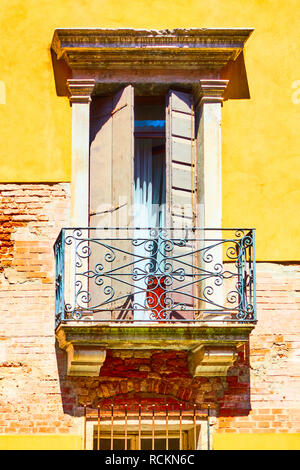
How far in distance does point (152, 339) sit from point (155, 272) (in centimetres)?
63

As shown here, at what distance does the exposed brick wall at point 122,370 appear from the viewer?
10500mm

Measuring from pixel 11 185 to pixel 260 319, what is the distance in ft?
9.29

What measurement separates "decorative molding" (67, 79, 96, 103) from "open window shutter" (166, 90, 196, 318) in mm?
809

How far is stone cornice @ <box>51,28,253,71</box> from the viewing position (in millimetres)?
10898

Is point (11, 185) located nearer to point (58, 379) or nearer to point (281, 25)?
point (58, 379)

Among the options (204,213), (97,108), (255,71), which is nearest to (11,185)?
(97,108)

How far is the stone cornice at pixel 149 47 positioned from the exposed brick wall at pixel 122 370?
1836 millimetres

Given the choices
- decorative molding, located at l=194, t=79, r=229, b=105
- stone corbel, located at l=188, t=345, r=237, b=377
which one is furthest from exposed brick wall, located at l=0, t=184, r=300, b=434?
decorative molding, located at l=194, t=79, r=229, b=105

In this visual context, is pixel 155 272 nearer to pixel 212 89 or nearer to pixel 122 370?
pixel 122 370

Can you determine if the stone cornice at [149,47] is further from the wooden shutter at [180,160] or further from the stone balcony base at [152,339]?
the stone balcony base at [152,339]

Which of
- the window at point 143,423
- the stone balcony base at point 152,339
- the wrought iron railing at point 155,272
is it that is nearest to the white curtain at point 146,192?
the wrought iron railing at point 155,272

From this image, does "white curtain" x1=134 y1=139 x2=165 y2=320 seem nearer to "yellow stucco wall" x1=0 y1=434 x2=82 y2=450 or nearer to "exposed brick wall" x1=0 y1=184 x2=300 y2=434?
"exposed brick wall" x1=0 y1=184 x2=300 y2=434

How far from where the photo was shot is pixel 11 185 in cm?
1100
